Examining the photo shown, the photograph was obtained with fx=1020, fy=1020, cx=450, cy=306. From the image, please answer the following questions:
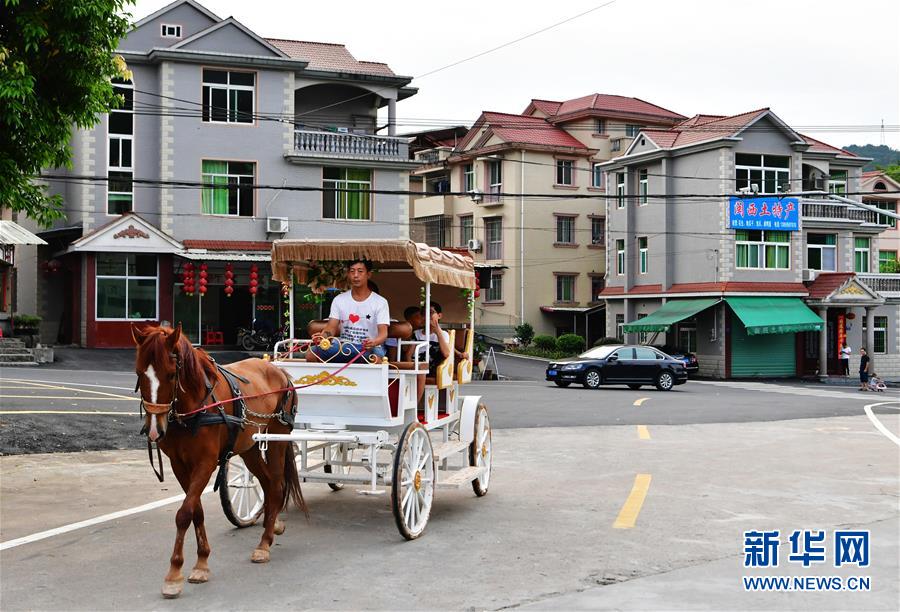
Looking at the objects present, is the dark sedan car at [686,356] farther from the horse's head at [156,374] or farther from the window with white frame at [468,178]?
the horse's head at [156,374]

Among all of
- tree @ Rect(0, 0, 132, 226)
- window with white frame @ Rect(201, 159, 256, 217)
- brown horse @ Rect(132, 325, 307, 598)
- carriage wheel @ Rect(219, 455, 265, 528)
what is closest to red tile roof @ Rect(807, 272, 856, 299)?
window with white frame @ Rect(201, 159, 256, 217)

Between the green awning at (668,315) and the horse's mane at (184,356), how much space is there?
3979 centimetres

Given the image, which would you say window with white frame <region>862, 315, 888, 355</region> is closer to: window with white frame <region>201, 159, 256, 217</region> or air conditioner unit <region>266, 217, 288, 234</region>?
air conditioner unit <region>266, 217, 288, 234</region>

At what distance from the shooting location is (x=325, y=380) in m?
9.76

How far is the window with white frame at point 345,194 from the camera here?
132 feet

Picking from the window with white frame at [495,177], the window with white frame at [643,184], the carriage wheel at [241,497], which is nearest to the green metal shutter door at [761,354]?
the window with white frame at [643,184]

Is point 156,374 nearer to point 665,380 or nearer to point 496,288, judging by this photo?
point 665,380

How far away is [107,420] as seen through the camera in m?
17.4

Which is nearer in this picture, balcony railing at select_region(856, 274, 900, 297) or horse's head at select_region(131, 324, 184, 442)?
horse's head at select_region(131, 324, 184, 442)

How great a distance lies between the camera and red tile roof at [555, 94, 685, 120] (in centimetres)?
5828

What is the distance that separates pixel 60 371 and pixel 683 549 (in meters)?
23.8

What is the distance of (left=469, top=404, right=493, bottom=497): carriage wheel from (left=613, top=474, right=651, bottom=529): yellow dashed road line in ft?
5.43

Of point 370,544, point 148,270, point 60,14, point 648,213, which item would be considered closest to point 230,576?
point 370,544

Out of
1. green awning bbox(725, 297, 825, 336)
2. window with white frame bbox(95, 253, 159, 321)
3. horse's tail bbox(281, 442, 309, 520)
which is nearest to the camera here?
horse's tail bbox(281, 442, 309, 520)
